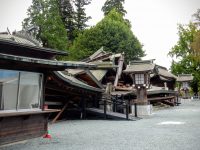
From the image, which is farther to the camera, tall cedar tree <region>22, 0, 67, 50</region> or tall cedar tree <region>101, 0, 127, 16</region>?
tall cedar tree <region>101, 0, 127, 16</region>

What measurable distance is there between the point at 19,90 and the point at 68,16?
45046mm

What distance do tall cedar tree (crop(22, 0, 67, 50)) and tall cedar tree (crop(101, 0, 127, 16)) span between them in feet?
53.1

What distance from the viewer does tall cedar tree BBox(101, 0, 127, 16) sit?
54188 millimetres

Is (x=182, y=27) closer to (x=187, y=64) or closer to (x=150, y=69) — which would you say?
(x=187, y=64)

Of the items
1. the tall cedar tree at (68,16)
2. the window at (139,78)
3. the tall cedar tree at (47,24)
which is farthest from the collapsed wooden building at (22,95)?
the tall cedar tree at (68,16)

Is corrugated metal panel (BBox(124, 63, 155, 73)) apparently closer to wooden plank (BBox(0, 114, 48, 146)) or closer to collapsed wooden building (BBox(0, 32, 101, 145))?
collapsed wooden building (BBox(0, 32, 101, 145))

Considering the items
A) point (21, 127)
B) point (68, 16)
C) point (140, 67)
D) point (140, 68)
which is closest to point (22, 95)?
point (21, 127)

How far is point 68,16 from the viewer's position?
51.7 metres

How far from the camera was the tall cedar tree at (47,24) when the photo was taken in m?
38.7

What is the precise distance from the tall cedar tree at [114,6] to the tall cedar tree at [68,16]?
25.7 feet

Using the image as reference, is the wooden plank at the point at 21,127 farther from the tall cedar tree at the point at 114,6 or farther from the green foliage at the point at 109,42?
the tall cedar tree at the point at 114,6

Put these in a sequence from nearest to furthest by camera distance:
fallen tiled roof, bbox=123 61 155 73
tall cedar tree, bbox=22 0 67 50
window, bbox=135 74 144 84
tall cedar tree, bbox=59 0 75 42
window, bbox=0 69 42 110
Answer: window, bbox=0 69 42 110, window, bbox=135 74 144 84, fallen tiled roof, bbox=123 61 155 73, tall cedar tree, bbox=22 0 67 50, tall cedar tree, bbox=59 0 75 42

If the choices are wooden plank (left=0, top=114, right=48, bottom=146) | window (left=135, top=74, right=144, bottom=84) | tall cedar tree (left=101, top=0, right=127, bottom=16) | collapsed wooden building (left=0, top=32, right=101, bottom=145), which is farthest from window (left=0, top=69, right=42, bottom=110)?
tall cedar tree (left=101, top=0, right=127, bottom=16)

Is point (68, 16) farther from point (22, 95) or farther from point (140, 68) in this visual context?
point (22, 95)
